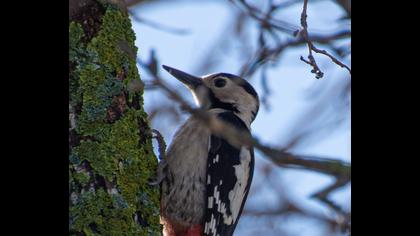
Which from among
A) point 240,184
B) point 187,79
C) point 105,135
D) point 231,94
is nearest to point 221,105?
point 231,94

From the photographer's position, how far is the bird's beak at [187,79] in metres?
4.00

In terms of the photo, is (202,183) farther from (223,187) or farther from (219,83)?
(219,83)

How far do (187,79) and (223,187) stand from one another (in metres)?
0.77

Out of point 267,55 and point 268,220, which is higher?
point 267,55

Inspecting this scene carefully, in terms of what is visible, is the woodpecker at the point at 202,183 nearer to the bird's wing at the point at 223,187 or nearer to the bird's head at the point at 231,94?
the bird's wing at the point at 223,187

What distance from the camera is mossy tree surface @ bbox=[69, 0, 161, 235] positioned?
2572mm

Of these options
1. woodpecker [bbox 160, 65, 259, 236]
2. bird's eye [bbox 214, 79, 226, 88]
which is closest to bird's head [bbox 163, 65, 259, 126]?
bird's eye [bbox 214, 79, 226, 88]

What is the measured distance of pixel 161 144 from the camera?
3.46 meters

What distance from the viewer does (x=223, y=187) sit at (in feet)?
11.9

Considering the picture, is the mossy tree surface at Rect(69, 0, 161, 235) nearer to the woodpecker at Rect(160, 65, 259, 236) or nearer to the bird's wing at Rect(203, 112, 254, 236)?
the woodpecker at Rect(160, 65, 259, 236)
